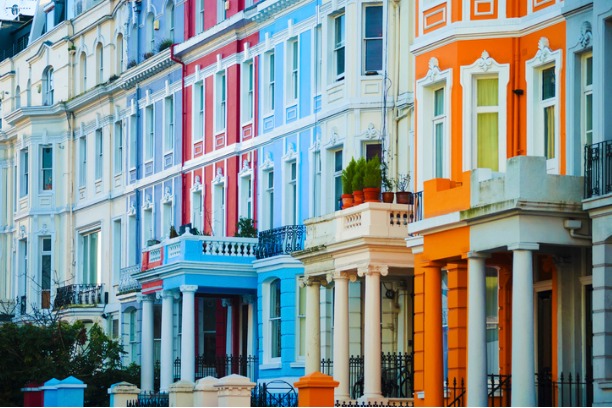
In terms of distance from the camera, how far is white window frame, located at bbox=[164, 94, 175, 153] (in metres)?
56.8

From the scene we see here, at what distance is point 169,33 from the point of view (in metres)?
57.4

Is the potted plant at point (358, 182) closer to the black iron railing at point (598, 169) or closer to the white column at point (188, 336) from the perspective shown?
the black iron railing at point (598, 169)

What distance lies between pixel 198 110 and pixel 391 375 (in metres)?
16.7

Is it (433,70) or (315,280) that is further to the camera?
(315,280)

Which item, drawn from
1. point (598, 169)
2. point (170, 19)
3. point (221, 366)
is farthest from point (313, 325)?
point (170, 19)

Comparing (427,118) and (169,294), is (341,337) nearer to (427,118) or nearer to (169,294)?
(427,118)

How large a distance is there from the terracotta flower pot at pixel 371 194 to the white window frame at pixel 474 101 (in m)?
4.32

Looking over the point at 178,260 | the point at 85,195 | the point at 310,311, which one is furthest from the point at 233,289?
the point at 85,195

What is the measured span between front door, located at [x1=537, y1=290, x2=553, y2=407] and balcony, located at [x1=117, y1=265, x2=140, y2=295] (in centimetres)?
2378

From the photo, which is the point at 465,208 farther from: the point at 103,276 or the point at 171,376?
the point at 103,276

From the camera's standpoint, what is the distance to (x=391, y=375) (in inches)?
1582

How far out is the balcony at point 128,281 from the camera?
184 ft

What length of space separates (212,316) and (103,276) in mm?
9000

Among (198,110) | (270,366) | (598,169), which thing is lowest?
(270,366)
